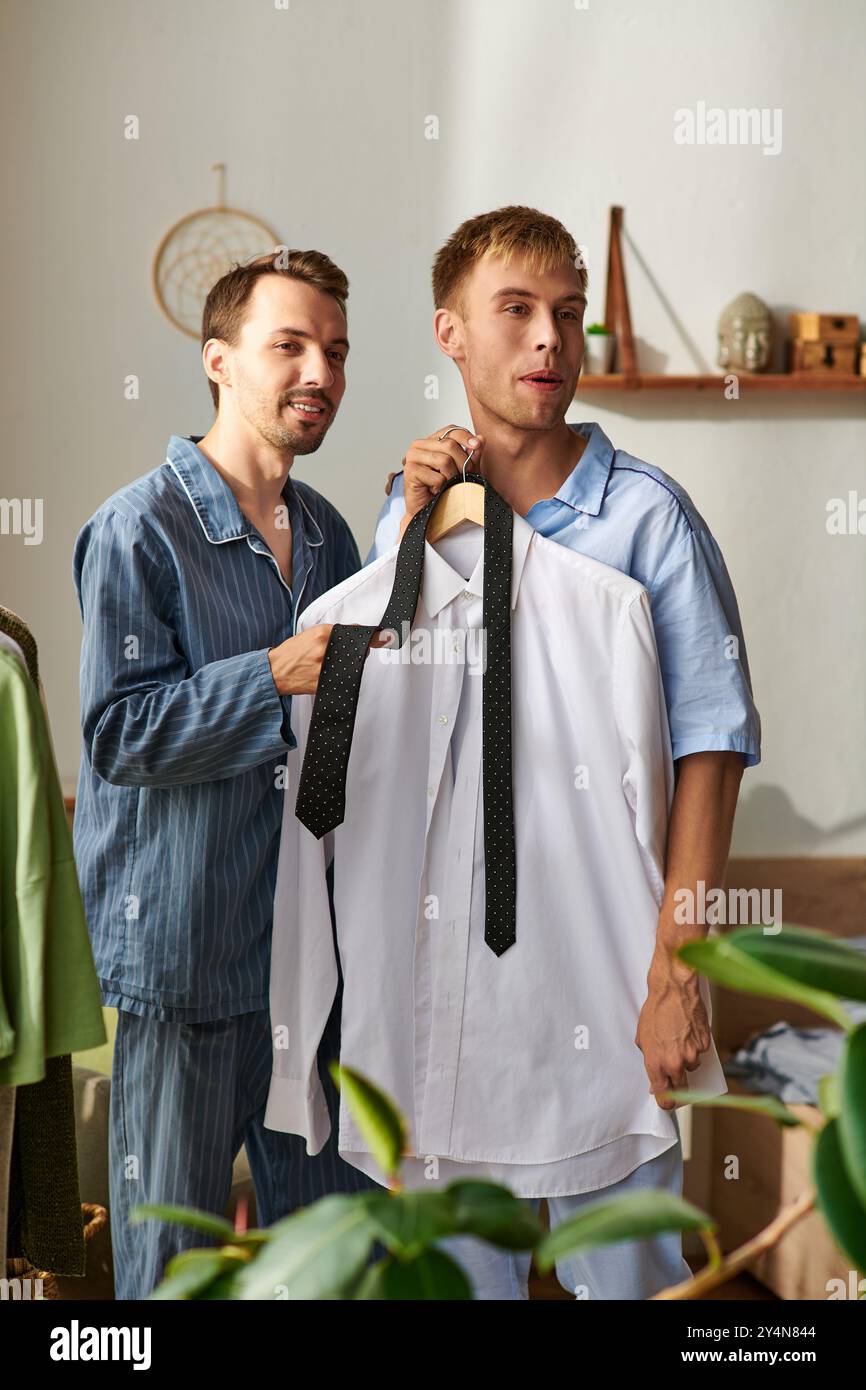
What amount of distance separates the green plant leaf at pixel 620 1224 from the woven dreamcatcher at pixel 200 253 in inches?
104

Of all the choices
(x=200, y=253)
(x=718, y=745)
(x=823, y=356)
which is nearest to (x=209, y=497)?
(x=718, y=745)

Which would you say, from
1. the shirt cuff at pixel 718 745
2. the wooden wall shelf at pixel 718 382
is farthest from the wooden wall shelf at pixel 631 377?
the shirt cuff at pixel 718 745

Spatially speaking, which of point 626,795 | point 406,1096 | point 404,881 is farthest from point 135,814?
point 626,795

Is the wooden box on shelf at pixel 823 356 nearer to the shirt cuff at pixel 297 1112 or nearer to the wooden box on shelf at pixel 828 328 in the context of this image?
the wooden box on shelf at pixel 828 328

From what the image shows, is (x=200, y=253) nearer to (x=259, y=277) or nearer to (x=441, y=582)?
(x=259, y=277)

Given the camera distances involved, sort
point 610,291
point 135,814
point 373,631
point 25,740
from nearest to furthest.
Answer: point 25,740 < point 373,631 < point 135,814 < point 610,291

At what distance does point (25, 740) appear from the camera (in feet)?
3.96

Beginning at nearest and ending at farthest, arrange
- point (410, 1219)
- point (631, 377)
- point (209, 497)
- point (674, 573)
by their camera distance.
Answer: point (410, 1219), point (674, 573), point (209, 497), point (631, 377)

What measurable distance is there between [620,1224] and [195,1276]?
188mm

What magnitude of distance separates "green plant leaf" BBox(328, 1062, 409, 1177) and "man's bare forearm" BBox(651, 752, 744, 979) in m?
0.89

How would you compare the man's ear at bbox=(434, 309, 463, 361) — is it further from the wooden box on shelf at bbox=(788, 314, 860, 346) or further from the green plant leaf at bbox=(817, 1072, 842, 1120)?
the wooden box on shelf at bbox=(788, 314, 860, 346)

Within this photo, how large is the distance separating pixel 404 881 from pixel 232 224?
1893mm

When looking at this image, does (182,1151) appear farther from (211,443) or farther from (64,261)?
(64,261)

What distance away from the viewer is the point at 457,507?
5.10 feet
